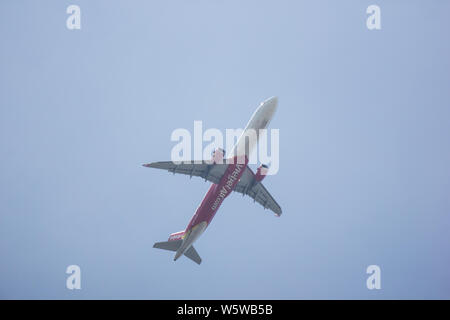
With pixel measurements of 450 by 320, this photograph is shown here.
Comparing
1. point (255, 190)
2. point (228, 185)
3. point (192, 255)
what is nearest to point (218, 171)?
point (228, 185)

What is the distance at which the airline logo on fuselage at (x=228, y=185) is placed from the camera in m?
54.9

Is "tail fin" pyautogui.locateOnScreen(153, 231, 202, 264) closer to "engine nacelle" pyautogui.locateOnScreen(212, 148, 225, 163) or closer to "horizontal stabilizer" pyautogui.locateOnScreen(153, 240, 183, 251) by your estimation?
Result: "horizontal stabilizer" pyautogui.locateOnScreen(153, 240, 183, 251)

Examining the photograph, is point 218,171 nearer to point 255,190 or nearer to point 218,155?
point 218,155

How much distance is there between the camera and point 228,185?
182 ft

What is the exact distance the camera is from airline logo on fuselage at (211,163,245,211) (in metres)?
54.9

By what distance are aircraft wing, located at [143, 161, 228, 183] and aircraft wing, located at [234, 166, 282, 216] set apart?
4049 mm

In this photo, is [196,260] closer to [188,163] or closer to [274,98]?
[188,163]

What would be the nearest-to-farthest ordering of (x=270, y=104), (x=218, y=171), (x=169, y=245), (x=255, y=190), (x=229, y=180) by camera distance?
(x=270, y=104) < (x=229, y=180) < (x=218, y=171) < (x=169, y=245) < (x=255, y=190)

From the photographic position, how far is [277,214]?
64.8 meters

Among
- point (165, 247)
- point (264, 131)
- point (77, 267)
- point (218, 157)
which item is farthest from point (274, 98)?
point (77, 267)

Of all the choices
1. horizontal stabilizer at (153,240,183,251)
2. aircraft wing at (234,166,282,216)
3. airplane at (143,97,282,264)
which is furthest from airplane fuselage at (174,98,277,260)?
aircraft wing at (234,166,282,216)

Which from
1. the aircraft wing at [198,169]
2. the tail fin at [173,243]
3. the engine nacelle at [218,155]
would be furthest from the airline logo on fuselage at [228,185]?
the tail fin at [173,243]

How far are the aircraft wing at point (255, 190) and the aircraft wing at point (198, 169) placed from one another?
13.3 ft

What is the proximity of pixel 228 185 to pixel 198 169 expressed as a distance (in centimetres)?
410
